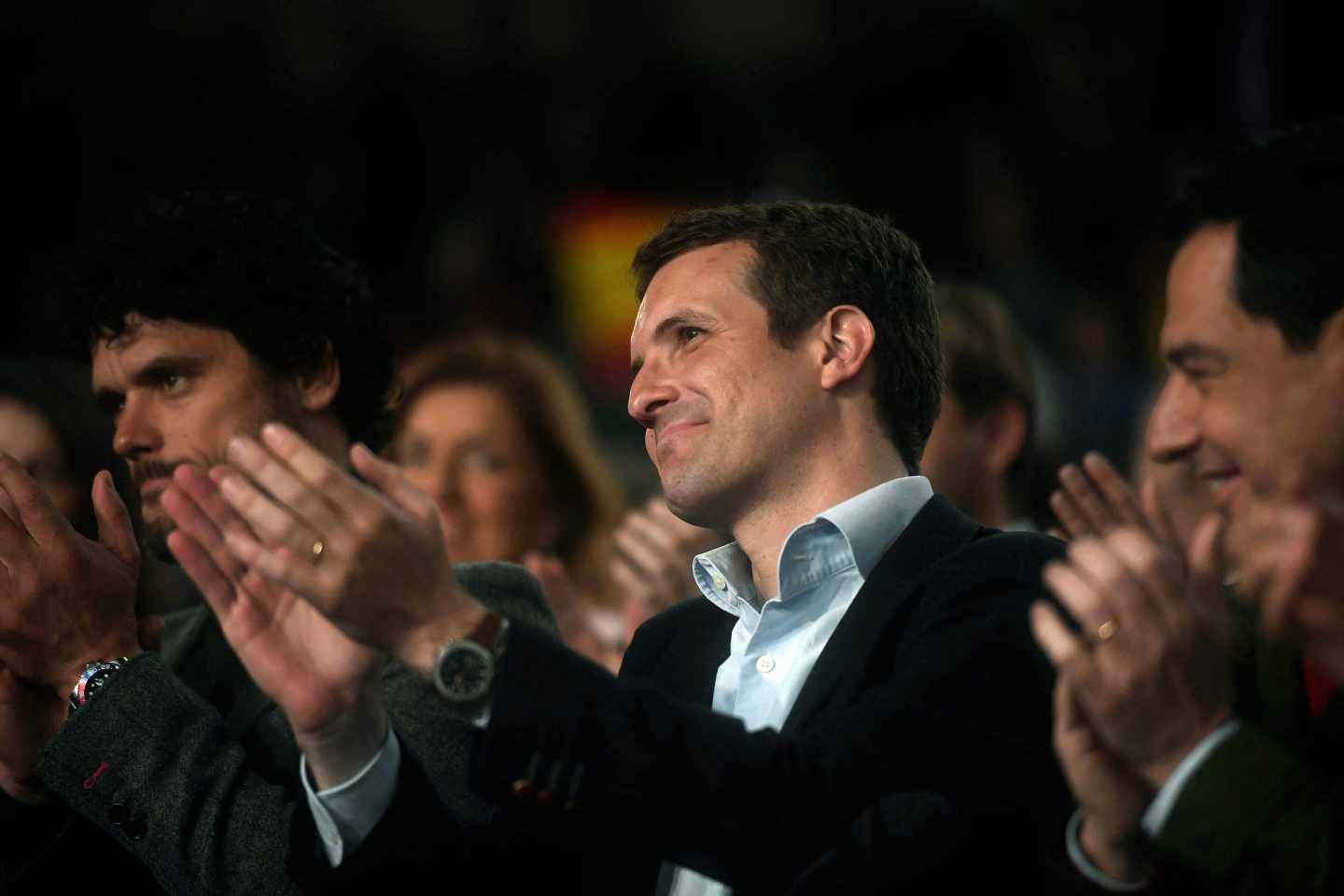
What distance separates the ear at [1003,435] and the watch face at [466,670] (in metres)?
2.14

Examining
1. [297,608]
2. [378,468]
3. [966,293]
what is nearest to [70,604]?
[297,608]

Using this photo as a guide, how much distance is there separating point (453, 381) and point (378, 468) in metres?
2.40

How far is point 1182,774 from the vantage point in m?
1.70

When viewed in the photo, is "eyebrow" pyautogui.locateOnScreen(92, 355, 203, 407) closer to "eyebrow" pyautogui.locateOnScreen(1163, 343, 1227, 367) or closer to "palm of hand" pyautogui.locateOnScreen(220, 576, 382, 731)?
"palm of hand" pyautogui.locateOnScreen(220, 576, 382, 731)

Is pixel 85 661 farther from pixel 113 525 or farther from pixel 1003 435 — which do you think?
pixel 1003 435

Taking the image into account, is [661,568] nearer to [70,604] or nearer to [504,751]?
[70,604]

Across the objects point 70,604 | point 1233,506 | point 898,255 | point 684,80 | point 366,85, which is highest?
point 684,80

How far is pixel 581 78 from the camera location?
9289 millimetres

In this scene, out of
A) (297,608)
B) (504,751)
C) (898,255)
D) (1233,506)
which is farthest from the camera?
(898,255)

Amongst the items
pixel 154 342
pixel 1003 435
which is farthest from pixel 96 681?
pixel 1003 435

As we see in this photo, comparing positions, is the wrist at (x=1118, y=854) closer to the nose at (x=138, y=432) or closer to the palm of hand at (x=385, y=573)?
the palm of hand at (x=385, y=573)

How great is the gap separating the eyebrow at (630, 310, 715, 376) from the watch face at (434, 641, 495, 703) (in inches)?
31.0

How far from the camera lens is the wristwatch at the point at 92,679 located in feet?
8.18

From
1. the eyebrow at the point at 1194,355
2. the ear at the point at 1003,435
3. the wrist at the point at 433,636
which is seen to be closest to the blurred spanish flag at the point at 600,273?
the ear at the point at 1003,435
